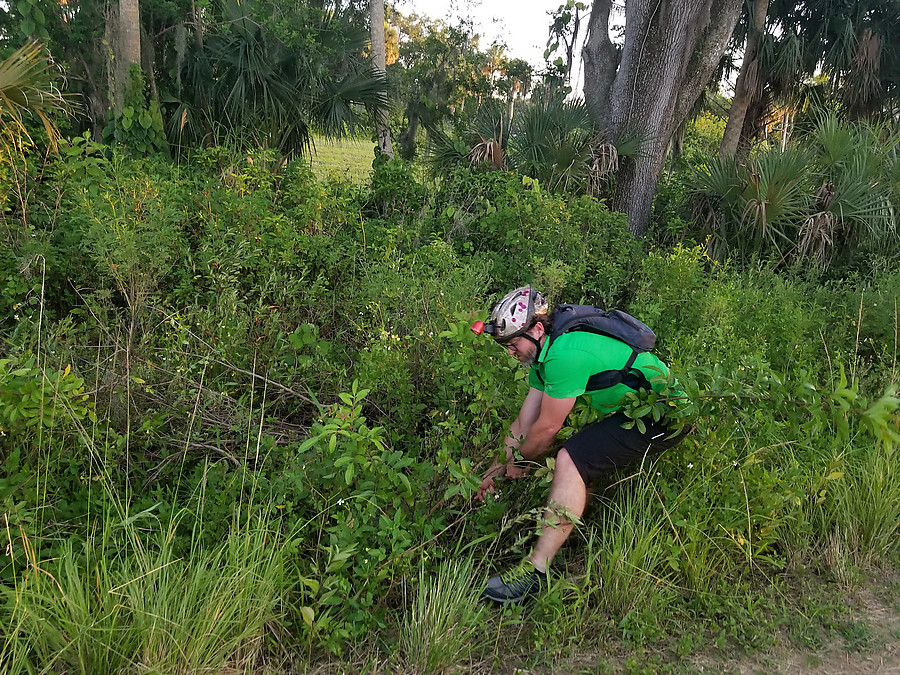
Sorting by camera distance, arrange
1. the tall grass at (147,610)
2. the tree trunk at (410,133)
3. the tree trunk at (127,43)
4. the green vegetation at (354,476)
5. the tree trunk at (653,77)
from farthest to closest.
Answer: the tree trunk at (410,133) < the tree trunk at (653,77) < the tree trunk at (127,43) < the green vegetation at (354,476) < the tall grass at (147,610)

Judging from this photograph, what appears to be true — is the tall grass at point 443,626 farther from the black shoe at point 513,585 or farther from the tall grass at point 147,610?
the tall grass at point 147,610

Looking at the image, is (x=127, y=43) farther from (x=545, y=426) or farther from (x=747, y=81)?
(x=747, y=81)

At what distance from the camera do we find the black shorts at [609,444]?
3.03 metres

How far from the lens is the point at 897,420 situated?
239 centimetres

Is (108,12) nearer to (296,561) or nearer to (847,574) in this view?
(296,561)

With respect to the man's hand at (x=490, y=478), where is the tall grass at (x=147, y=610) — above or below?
below

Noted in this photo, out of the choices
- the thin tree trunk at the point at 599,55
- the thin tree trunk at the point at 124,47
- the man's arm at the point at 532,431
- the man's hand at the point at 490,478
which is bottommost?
the man's hand at the point at 490,478

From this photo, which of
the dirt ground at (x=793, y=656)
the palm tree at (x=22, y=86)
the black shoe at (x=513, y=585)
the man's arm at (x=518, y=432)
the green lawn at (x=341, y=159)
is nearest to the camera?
the dirt ground at (x=793, y=656)

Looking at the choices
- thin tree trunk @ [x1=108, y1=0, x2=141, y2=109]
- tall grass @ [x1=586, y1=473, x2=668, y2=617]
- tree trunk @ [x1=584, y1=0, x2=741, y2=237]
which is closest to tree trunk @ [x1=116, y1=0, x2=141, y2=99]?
thin tree trunk @ [x1=108, y1=0, x2=141, y2=109]

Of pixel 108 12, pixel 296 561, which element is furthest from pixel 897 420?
pixel 108 12

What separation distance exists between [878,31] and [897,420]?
45.7ft

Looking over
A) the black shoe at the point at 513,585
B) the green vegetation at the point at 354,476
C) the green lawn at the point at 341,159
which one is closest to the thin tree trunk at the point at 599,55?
the green lawn at the point at 341,159

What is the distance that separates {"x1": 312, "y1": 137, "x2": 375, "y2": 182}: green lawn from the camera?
8.77m

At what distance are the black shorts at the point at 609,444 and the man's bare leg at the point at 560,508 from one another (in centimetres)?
4
